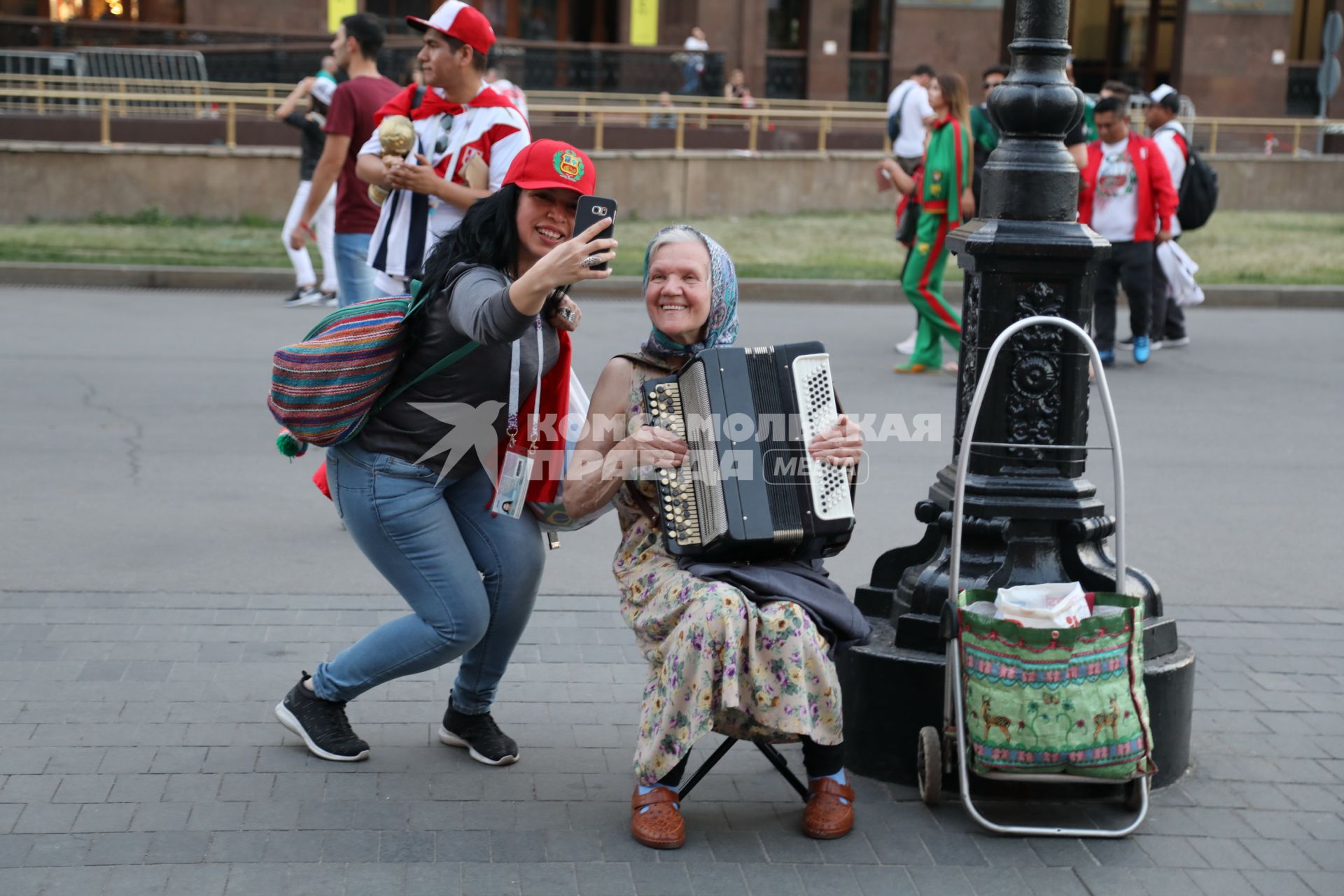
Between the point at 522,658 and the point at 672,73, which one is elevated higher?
the point at 672,73

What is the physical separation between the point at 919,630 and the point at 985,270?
1.00 metres

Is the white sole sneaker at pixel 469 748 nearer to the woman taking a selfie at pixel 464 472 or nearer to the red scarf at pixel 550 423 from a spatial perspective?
the woman taking a selfie at pixel 464 472

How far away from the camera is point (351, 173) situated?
8000mm

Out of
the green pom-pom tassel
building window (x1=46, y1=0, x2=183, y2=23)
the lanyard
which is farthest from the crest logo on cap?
building window (x1=46, y1=0, x2=183, y2=23)

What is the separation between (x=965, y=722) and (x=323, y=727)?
5.69 ft

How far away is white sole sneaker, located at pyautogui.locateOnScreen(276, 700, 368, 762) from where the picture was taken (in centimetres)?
428

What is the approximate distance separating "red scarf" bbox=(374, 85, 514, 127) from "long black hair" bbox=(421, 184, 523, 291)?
2.05 m

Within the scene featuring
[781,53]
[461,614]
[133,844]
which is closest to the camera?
[133,844]

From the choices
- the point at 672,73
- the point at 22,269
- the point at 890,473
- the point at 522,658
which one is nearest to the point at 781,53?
the point at 672,73

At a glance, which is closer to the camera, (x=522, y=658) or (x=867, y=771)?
(x=867, y=771)

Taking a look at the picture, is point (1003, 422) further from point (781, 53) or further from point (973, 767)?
point (781, 53)

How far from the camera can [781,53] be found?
3344cm

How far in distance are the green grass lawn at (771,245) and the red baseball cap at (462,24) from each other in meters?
9.86

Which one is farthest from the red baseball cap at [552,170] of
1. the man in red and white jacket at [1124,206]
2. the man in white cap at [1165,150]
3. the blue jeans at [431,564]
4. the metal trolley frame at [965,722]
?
the man in white cap at [1165,150]
